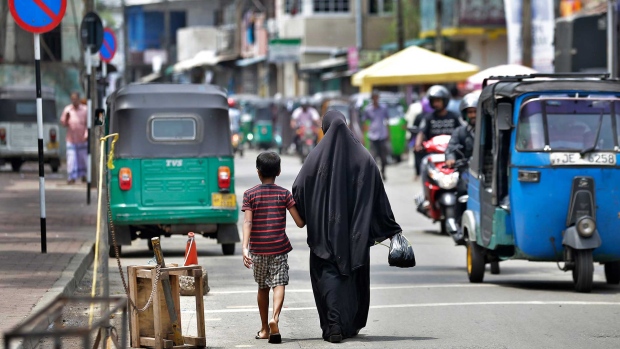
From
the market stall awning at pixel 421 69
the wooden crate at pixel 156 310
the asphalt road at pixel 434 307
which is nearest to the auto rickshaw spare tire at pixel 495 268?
the asphalt road at pixel 434 307

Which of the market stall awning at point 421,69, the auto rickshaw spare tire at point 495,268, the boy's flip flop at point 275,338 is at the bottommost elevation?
the auto rickshaw spare tire at point 495,268

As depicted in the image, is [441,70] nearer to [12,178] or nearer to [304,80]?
[12,178]

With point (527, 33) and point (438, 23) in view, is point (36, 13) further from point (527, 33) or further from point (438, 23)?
point (438, 23)

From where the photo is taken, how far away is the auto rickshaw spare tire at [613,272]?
13500 mm

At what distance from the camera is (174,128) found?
54.4 feet

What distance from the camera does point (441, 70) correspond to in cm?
2875

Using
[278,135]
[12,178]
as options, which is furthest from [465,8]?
[12,178]

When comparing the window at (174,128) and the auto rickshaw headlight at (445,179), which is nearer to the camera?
the window at (174,128)

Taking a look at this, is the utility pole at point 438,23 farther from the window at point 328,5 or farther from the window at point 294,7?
the window at point 294,7

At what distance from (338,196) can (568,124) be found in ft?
13.0

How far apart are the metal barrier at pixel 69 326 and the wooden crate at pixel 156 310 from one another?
0.22 m

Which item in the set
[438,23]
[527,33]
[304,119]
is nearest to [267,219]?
[527,33]

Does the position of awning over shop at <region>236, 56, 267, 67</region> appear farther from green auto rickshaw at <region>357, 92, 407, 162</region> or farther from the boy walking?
the boy walking

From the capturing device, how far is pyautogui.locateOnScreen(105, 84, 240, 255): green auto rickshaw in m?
15.9
